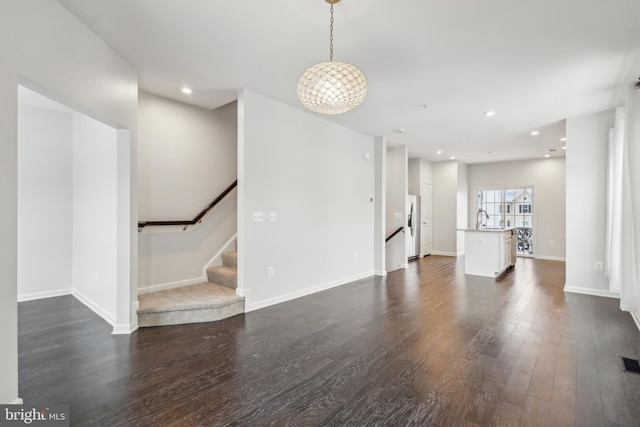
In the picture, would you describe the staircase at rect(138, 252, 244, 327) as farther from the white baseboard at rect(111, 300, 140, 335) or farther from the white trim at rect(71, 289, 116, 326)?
the white trim at rect(71, 289, 116, 326)

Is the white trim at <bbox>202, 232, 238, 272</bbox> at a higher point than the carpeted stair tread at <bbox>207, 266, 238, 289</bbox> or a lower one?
higher

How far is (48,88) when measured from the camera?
216 cm

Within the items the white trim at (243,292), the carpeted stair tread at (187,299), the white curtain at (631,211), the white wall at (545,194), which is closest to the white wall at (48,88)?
the carpeted stair tread at (187,299)

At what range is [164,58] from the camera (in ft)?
10.2

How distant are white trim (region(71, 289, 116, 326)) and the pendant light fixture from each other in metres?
3.26

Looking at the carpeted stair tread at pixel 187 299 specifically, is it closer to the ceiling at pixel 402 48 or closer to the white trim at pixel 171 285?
the white trim at pixel 171 285

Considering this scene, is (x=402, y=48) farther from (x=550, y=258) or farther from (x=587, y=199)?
(x=550, y=258)

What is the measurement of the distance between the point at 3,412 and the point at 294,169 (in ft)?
12.1

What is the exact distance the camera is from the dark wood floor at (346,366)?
1.98 meters

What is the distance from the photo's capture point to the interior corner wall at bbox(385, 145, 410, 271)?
7202 mm

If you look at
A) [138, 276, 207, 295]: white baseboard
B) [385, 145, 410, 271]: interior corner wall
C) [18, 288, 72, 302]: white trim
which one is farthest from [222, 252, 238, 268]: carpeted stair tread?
[385, 145, 410, 271]: interior corner wall

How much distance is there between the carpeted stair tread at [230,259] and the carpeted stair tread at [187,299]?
425 millimetres

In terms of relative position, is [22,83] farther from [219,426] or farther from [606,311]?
[606,311]

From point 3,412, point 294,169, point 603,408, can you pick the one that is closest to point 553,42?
point 603,408
